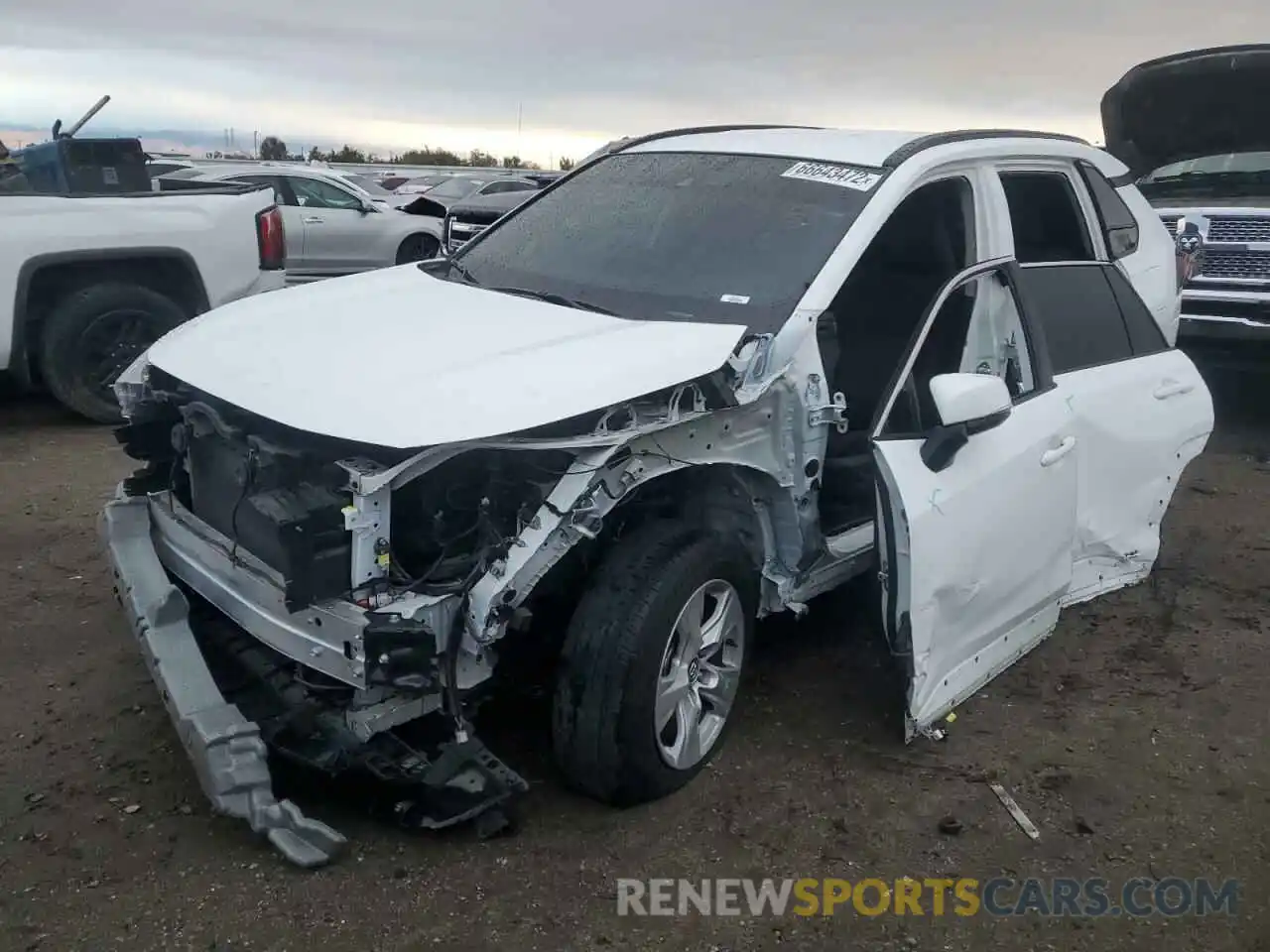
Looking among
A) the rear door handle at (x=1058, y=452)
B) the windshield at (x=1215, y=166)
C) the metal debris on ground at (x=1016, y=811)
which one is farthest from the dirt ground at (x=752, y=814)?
the windshield at (x=1215, y=166)

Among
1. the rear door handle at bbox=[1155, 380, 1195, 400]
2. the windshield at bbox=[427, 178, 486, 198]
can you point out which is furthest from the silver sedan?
the rear door handle at bbox=[1155, 380, 1195, 400]

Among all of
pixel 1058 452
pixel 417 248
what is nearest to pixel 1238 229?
pixel 1058 452

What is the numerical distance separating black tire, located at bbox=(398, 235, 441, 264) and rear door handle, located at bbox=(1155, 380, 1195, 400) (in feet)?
34.4

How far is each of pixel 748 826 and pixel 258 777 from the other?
4.40ft

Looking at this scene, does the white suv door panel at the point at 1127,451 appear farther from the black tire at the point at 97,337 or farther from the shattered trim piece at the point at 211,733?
the black tire at the point at 97,337

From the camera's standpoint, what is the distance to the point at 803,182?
13.0 feet

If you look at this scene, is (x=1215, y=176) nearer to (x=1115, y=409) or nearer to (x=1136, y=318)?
(x=1136, y=318)

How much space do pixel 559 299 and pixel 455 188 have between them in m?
19.0

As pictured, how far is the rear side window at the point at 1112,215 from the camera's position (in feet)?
16.1

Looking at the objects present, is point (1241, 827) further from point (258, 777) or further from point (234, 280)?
point (234, 280)

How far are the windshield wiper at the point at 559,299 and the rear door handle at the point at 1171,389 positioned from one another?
225 centimetres

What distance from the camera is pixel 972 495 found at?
11.1ft

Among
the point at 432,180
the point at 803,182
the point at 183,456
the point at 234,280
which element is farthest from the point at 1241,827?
the point at 432,180

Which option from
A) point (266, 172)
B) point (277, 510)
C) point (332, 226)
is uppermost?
point (266, 172)
